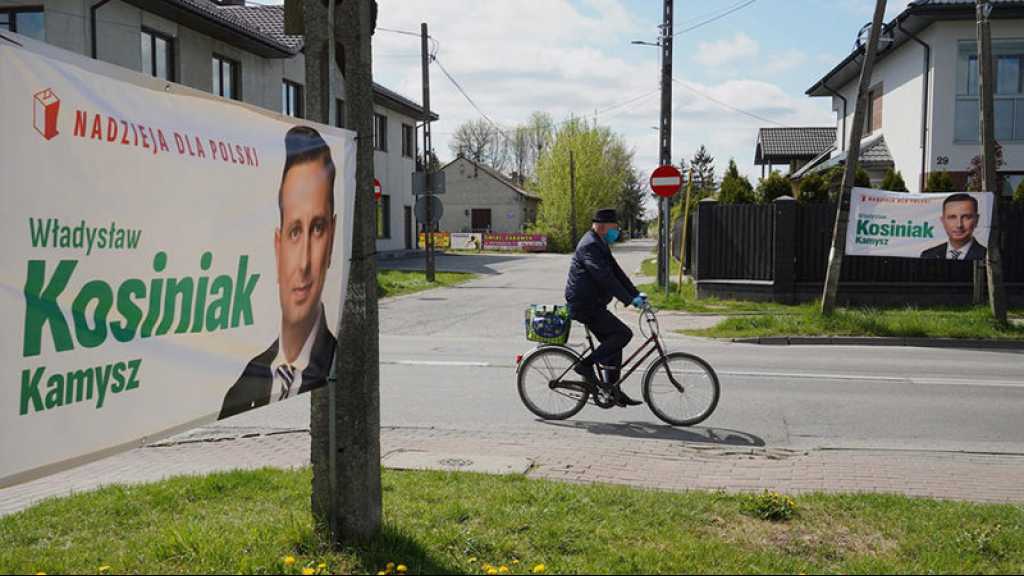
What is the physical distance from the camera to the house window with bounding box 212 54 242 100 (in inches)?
1001

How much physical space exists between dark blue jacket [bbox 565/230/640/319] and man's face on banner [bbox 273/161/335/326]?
158 inches

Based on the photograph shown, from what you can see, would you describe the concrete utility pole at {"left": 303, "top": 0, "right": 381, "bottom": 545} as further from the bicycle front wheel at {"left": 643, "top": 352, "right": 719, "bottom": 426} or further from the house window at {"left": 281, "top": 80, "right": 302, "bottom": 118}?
the house window at {"left": 281, "top": 80, "right": 302, "bottom": 118}

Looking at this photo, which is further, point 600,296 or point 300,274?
point 600,296

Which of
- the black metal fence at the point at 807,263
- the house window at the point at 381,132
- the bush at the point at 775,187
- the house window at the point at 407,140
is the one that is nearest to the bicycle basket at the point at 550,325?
the black metal fence at the point at 807,263

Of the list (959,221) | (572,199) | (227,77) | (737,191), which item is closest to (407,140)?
(227,77)

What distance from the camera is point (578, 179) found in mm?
63844

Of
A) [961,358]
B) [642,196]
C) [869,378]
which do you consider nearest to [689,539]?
[869,378]

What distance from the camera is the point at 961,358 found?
41.6 ft

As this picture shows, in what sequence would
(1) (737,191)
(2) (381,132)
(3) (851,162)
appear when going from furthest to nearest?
(2) (381,132) → (1) (737,191) → (3) (851,162)

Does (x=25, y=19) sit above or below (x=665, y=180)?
above

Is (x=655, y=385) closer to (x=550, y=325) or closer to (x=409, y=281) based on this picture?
(x=550, y=325)

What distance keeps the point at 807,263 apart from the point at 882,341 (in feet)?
15.4

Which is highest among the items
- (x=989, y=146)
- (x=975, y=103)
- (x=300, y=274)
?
(x=975, y=103)

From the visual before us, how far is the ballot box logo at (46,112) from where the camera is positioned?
8.93 feet
